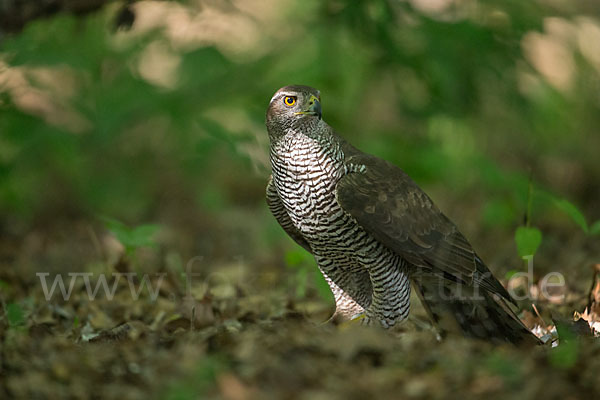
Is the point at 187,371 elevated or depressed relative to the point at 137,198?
elevated

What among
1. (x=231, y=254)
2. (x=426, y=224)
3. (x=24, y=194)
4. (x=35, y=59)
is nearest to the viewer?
(x=426, y=224)

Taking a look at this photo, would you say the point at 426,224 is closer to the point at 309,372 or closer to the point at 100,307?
the point at 309,372

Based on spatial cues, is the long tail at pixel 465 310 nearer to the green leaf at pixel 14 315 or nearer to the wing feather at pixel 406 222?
the wing feather at pixel 406 222

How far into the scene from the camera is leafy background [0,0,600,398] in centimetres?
309

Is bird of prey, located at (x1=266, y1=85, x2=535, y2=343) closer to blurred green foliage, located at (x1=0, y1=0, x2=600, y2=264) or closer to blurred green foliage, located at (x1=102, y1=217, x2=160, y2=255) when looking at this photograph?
blurred green foliage, located at (x1=102, y1=217, x2=160, y2=255)

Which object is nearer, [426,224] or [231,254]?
[426,224]

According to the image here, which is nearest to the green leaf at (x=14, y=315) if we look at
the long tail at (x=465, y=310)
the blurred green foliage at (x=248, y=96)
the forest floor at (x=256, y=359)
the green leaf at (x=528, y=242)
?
the forest floor at (x=256, y=359)

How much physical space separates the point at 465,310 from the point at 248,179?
6.68 metres

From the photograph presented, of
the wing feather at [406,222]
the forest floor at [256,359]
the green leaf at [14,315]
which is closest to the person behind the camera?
the forest floor at [256,359]

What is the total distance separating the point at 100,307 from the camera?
5.11 m

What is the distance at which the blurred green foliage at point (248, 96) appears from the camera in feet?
23.0

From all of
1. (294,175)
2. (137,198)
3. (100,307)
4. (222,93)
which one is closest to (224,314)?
(100,307)

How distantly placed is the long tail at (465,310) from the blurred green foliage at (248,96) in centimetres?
151

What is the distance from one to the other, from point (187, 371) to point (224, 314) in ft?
6.34
